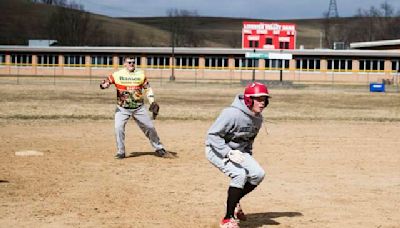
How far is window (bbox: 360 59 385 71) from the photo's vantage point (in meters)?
77.6

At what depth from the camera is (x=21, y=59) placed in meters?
86.6

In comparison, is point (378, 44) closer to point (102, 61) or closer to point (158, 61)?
point (158, 61)

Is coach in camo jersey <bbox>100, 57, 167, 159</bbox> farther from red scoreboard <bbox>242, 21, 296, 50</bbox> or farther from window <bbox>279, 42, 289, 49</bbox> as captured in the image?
window <bbox>279, 42, 289, 49</bbox>

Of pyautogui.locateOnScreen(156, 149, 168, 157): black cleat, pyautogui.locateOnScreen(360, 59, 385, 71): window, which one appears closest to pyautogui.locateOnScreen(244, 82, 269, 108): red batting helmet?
pyautogui.locateOnScreen(156, 149, 168, 157): black cleat

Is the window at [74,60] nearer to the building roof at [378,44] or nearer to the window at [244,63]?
the window at [244,63]

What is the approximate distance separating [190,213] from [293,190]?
2332 millimetres

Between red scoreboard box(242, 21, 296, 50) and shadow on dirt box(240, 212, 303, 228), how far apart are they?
74.9 m

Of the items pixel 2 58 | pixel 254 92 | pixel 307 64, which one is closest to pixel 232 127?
pixel 254 92

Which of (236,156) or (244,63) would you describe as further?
(244,63)

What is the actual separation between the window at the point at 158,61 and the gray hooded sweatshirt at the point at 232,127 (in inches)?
2958

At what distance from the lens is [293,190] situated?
10.4m

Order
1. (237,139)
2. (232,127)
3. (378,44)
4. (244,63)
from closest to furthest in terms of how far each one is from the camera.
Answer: (232,127) < (237,139) < (244,63) < (378,44)

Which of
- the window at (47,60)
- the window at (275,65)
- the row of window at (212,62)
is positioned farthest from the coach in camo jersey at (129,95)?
the window at (47,60)

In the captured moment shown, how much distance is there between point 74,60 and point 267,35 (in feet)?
78.1
